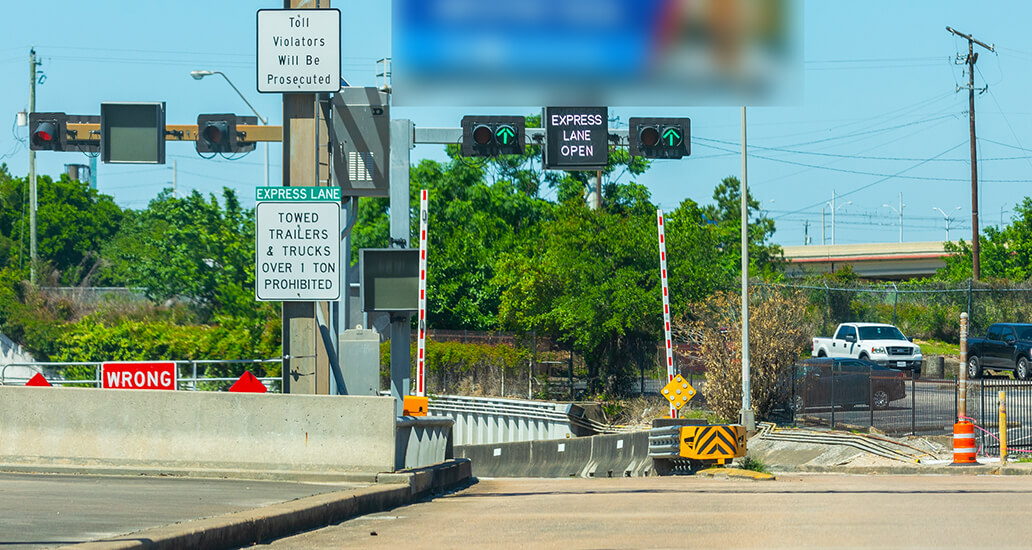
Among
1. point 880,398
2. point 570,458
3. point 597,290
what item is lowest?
point 570,458

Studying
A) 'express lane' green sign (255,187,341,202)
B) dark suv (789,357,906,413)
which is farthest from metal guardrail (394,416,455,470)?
dark suv (789,357,906,413)

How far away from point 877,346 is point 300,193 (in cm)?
3124

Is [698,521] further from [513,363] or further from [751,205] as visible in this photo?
[751,205]

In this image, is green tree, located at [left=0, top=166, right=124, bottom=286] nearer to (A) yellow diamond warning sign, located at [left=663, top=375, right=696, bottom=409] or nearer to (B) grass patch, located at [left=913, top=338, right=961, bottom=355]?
(B) grass patch, located at [left=913, top=338, right=961, bottom=355]

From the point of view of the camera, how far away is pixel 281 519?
10.1 metres

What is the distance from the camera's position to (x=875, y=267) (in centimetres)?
9862

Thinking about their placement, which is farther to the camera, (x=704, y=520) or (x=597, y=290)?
(x=597, y=290)

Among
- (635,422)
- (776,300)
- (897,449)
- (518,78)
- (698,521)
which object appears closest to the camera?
(698,521)

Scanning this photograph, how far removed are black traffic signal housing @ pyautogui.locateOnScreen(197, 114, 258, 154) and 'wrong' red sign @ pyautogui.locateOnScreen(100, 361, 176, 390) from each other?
14.5ft

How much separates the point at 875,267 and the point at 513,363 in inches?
2587

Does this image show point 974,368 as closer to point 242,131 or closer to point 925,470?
point 925,470

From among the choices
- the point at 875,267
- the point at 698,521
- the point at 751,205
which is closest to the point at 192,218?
the point at 751,205

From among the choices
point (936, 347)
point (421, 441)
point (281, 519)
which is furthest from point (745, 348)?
point (936, 347)

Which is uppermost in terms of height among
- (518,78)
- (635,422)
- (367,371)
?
(518,78)
